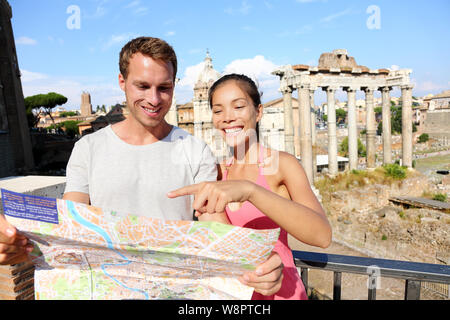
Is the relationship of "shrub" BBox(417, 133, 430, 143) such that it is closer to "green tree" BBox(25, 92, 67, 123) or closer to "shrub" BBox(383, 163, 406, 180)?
"shrub" BBox(383, 163, 406, 180)

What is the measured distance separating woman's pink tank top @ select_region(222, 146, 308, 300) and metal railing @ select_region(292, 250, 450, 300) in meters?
0.39

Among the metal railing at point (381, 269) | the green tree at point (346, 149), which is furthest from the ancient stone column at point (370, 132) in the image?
the green tree at point (346, 149)

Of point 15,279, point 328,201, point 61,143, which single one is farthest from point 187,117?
point 15,279

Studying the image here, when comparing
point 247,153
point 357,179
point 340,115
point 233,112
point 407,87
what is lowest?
point 357,179

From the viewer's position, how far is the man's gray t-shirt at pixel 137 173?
210 centimetres

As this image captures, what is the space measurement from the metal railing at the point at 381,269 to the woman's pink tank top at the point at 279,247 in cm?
39

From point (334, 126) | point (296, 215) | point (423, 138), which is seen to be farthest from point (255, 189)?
point (423, 138)

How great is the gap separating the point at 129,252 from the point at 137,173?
0.74 m

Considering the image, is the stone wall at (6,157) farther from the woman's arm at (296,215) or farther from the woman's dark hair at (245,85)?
the woman's arm at (296,215)

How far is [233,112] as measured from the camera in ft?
7.70

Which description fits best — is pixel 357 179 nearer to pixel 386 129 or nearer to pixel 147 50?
pixel 386 129

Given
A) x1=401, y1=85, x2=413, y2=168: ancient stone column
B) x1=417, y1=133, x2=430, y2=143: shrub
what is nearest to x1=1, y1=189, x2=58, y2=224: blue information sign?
x1=401, y1=85, x2=413, y2=168: ancient stone column

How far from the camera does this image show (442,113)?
63.6 meters

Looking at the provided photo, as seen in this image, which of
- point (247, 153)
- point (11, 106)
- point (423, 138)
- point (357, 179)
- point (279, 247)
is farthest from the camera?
point (423, 138)
